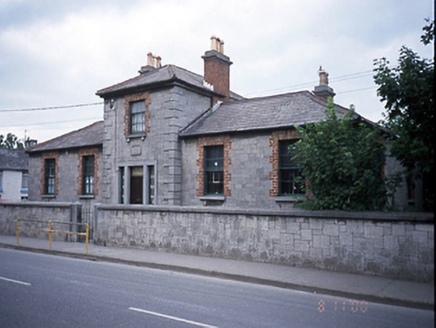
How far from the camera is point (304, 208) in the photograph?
37.5 ft

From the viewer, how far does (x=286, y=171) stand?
16.5m

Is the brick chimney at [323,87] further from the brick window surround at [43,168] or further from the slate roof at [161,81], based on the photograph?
the brick window surround at [43,168]

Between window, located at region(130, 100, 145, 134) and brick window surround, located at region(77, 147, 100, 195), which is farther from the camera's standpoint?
brick window surround, located at region(77, 147, 100, 195)

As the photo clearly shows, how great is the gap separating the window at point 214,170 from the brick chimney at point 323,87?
900cm

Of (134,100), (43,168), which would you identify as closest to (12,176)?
(43,168)

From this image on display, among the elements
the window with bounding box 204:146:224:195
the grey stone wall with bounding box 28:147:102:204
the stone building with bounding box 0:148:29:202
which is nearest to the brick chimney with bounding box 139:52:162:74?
the grey stone wall with bounding box 28:147:102:204

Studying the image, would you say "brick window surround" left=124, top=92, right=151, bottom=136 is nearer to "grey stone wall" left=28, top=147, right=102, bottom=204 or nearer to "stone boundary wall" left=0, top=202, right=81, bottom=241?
"grey stone wall" left=28, top=147, right=102, bottom=204

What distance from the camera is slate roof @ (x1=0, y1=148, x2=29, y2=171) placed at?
45594mm

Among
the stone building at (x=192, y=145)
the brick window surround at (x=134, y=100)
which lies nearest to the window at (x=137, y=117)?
the stone building at (x=192, y=145)

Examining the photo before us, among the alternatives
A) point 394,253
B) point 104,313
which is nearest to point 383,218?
point 394,253

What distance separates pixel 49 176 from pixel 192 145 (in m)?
11.9

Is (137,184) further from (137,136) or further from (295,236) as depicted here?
(295,236)

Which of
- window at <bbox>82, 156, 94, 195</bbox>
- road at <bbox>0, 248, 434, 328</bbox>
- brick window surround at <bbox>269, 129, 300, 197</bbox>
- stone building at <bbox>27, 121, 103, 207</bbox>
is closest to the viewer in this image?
road at <bbox>0, 248, 434, 328</bbox>

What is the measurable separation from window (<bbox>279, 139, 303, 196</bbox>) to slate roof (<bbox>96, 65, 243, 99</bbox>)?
20.4 feet
